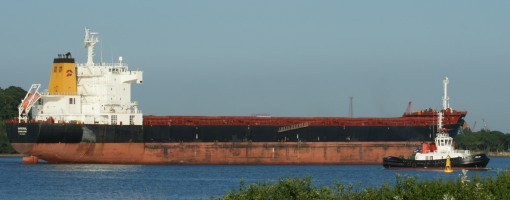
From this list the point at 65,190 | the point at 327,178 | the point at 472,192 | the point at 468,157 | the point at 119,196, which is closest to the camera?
the point at 472,192

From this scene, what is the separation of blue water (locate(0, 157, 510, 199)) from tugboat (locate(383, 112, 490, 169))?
29.7 inches

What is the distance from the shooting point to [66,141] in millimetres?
71375

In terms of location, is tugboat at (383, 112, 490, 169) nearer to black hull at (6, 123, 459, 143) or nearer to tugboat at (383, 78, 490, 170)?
tugboat at (383, 78, 490, 170)

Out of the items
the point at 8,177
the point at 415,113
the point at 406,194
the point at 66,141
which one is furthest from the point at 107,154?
the point at 406,194

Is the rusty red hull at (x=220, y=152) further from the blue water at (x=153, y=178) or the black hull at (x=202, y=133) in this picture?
the blue water at (x=153, y=178)

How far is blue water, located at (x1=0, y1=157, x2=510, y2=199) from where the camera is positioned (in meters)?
50.2

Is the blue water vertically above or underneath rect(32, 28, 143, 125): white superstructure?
underneath

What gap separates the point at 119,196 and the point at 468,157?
26561 mm

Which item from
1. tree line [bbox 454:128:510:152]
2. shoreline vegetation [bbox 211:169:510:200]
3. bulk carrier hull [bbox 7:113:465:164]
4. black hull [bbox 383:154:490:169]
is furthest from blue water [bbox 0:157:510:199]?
tree line [bbox 454:128:510:152]

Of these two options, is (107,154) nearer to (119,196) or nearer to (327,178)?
(327,178)

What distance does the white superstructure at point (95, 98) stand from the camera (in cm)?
7456

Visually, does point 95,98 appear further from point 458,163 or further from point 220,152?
point 458,163

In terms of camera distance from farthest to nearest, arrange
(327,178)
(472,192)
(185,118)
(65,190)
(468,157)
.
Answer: (185,118) < (468,157) < (327,178) < (65,190) < (472,192)

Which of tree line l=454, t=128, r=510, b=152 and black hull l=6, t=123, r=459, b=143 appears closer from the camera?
black hull l=6, t=123, r=459, b=143
